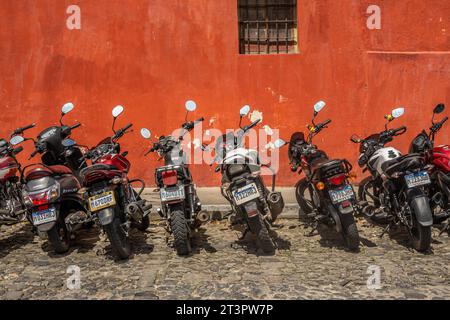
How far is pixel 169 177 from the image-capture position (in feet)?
16.8

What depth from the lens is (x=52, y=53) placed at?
307 inches

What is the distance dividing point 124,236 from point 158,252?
47 centimetres

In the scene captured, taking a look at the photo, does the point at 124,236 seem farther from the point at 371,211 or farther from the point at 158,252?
the point at 371,211

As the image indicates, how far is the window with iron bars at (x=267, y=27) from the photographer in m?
7.97

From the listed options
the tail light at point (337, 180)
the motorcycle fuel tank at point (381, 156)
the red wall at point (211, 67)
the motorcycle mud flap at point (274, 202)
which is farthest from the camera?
the red wall at point (211, 67)

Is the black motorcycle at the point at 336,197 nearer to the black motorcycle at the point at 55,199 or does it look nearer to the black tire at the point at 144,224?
the black tire at the point at 144,224

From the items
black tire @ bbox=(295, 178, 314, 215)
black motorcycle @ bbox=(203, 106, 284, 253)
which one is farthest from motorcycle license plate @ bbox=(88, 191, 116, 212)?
black tire @ bbox=(295, 178, 314, 215)

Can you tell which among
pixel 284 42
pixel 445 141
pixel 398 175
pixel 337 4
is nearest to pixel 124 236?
pixel 398 175

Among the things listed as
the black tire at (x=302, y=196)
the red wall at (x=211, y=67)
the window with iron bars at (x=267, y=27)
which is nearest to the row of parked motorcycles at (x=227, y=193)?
the black tire at (x=302, y=196)

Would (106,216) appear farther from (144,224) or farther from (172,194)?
(144,224)

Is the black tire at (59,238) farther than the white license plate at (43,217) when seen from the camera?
Yes

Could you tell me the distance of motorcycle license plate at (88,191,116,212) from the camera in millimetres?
4977

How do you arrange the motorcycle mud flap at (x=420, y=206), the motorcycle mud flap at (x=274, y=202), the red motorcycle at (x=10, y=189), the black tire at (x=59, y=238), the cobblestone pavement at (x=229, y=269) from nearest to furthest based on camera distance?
1. the cobblestone pavement at (x=229, y=269)
2. the motorcycle mud flap at (x=420, y=206)
3. the black tire at (x=59, y=238)
4. the motorcycle mud flap at (x=274, y=202)
5. the red motorcycle at (x=10, y=189)

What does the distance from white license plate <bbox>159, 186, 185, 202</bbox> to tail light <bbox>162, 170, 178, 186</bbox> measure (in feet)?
0.21
